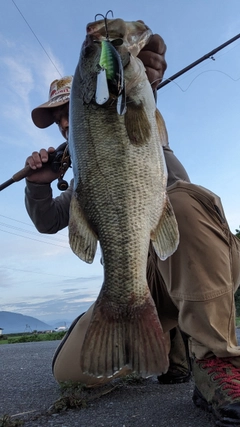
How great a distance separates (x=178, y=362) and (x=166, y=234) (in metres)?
1.54

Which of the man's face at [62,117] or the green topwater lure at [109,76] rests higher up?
the man's face at [62,117]

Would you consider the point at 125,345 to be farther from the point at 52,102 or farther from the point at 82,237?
the point at 52,102

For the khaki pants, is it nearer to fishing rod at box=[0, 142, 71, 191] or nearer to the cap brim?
fishing rod at box=[0, 142, 71, 191]

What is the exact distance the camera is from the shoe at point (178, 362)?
3123mm

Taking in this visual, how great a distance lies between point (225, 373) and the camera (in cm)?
208

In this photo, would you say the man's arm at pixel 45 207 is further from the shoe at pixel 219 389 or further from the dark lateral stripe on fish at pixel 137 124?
the shoe at pixel 219 389

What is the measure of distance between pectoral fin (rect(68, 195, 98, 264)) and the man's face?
73.2 inches

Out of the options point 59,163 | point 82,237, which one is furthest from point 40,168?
point 82,237

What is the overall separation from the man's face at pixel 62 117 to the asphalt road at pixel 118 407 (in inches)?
88.2

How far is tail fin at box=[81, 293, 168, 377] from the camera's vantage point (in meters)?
1.75

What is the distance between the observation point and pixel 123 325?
1852mm

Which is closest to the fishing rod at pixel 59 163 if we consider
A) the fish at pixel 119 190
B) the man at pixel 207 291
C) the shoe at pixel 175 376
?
the fish at pixel 119 190

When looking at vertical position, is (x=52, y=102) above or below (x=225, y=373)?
above

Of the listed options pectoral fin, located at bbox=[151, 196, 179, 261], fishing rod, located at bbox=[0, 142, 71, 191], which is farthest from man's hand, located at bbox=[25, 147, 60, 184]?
pectoral fin, located at bbox=[151, 196, 179, 261]
